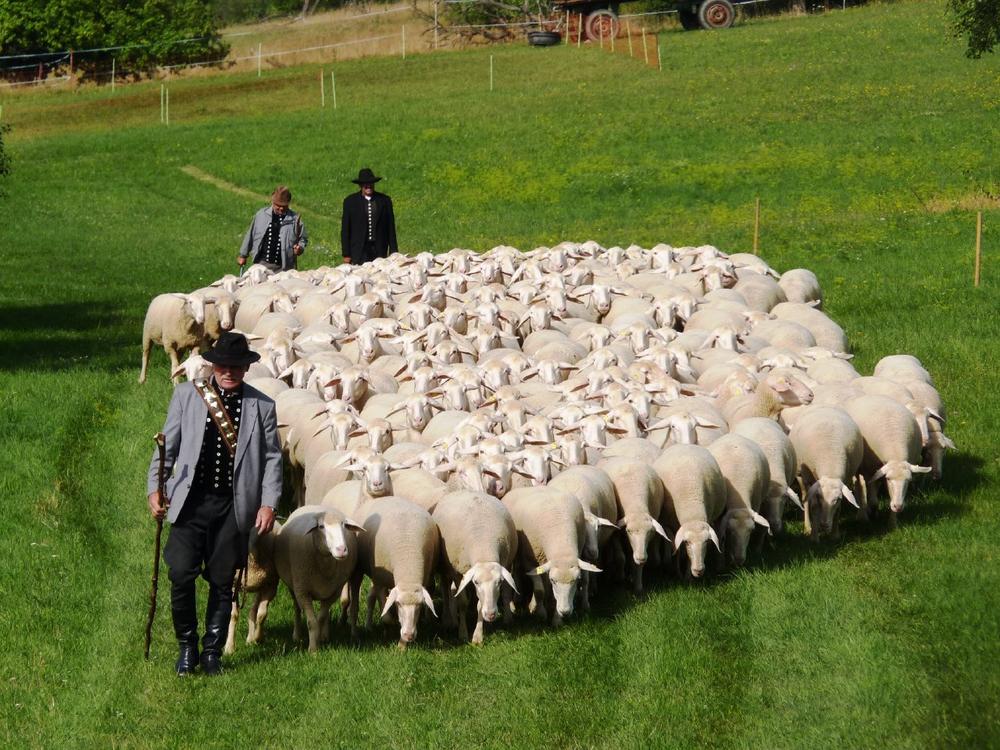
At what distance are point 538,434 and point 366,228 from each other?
10225 millimetres

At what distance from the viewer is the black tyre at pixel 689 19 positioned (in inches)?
2515

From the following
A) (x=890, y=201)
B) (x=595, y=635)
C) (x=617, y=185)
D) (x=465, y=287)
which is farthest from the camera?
(x=617, y=185)

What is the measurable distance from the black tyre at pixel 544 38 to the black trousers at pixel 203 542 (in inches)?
2206

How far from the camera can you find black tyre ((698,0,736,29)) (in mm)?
63188

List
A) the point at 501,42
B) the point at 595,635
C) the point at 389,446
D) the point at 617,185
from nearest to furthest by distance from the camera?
the point at 595,635, the point at 389,446, the point at 617,185, the point at 501,42

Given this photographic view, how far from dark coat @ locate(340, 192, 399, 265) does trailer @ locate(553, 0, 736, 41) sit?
4221cm

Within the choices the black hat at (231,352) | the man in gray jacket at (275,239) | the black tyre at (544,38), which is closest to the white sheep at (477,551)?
the black hat at (231,352)

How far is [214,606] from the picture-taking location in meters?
9.64

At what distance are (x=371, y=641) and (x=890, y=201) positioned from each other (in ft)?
82.3

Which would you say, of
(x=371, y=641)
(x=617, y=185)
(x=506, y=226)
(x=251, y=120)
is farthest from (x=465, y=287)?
(x=251, y=120)

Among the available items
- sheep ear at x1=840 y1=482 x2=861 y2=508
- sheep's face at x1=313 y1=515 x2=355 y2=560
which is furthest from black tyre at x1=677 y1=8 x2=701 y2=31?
sheep's face at x1=313 y1=515 x2=355 y2=560

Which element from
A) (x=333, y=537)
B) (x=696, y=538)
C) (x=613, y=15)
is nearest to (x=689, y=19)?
(x=613, y=15)

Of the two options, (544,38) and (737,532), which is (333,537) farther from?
(544,38)

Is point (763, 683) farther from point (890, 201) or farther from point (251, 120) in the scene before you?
point (251, 120)
